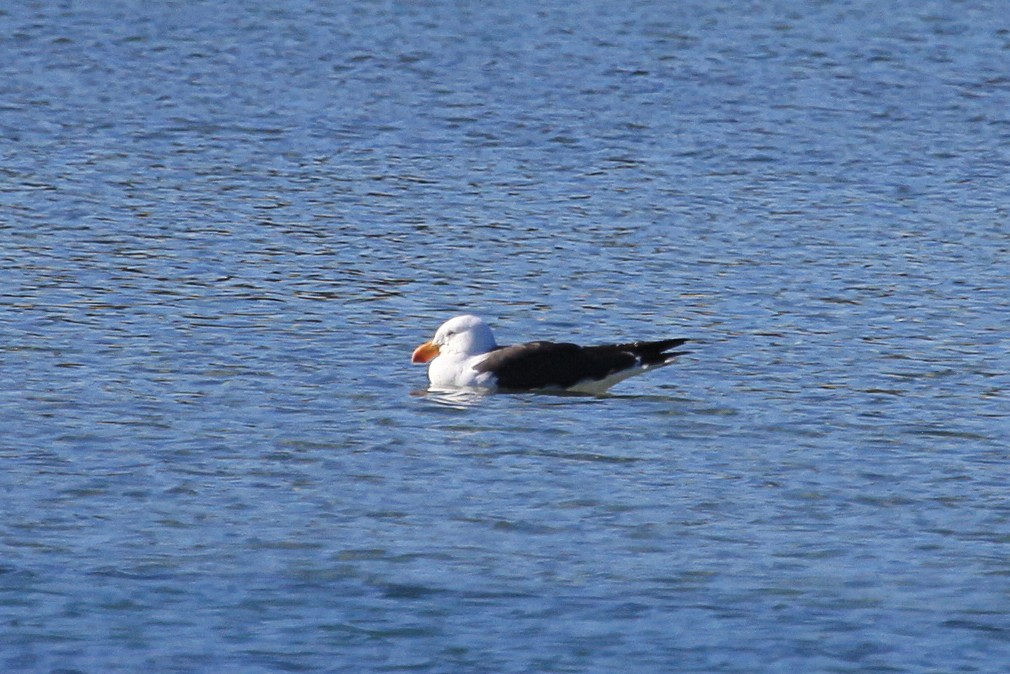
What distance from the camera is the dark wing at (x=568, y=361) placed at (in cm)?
1527

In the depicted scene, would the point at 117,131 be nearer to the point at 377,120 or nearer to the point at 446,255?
the point at 377,120

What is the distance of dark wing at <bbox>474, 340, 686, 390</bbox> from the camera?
15266 millimetres

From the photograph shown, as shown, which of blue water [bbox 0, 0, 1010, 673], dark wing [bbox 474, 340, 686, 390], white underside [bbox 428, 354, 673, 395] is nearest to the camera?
blue water [bbox 0, 0, 1010, 673]

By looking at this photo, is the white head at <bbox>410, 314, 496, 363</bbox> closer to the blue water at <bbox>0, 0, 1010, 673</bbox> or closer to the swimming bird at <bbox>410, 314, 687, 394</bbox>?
the swimming bird at <bbox>410, 314, 687, 394</bbox>

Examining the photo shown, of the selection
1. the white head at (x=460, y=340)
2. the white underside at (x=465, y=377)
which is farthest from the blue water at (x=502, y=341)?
the white head at (x=460, y=340)

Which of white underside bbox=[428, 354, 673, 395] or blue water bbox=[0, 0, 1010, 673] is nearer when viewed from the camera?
blue water bbox=[0, 0, 1010, 673]

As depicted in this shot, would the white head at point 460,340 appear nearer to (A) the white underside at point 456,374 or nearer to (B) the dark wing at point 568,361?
(A) the white underside at point 456,374

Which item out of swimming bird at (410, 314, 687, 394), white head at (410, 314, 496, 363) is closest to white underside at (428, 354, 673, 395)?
swimming bird at (410, 314, 687, 394)

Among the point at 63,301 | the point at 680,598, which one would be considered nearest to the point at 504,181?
the point at 63,301

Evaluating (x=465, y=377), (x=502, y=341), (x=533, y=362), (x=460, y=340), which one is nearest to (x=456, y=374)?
(x=465, y=377)

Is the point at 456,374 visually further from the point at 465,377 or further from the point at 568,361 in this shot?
the point at 568,361

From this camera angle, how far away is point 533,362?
15.4 metres

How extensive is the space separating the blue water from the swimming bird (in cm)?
22

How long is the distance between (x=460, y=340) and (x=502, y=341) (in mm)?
1144
